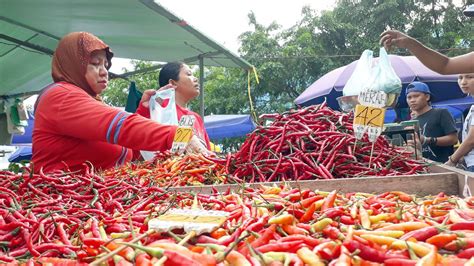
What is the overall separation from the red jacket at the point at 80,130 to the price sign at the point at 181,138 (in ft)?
0.14

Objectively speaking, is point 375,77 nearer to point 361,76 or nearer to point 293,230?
point 361,76

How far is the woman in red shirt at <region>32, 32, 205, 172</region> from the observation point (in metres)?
3.12

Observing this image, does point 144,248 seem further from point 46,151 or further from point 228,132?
point 228,132

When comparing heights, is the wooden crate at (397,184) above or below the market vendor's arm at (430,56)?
below

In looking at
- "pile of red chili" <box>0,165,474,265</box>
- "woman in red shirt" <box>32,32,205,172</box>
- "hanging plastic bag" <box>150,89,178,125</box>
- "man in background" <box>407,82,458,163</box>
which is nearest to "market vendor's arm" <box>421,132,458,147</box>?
"man in background" <box>407,82,458,163</box>

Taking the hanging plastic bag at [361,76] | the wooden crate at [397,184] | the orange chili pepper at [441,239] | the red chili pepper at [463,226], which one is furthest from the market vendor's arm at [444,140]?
the orange chili pepper at [441,239]

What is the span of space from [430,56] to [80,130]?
9.53 feet

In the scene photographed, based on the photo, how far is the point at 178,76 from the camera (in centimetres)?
513

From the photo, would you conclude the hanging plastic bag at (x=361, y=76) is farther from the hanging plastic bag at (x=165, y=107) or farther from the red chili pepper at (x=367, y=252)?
the red chili pepper at (x=367, y=252)

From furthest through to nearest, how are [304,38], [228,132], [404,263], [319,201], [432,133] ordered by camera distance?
1. [304,38]
2. [228,132]
3. [432,133]
4. [319,201]
5. [404,263]

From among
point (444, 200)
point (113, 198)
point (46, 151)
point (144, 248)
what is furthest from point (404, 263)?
point (46, 151)

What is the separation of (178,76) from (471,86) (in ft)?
10.8

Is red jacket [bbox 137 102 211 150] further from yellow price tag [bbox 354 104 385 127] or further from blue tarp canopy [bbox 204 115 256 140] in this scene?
blue tarp canopy [bbox 204 115 256 140]

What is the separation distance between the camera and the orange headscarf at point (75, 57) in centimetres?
346
